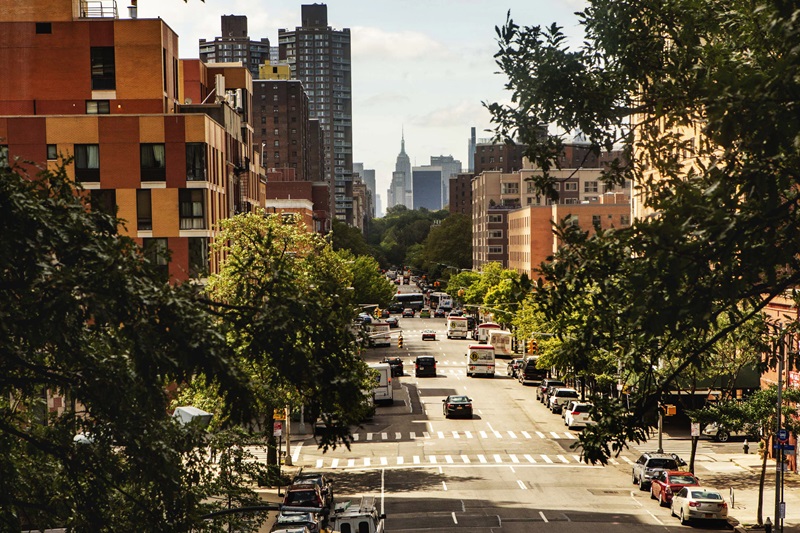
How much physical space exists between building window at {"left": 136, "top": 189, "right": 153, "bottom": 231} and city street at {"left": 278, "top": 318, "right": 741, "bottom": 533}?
14.8 meters

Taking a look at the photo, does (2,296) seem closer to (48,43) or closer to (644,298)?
(644,298)

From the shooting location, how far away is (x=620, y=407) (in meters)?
18.2

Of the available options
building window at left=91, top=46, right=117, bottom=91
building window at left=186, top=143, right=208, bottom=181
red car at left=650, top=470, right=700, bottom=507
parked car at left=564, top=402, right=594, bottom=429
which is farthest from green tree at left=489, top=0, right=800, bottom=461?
building window at left=91, top=46, right=117, bottom=91

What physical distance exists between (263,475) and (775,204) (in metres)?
18.0

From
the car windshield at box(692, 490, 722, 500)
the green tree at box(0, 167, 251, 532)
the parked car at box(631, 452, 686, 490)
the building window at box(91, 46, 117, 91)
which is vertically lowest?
the parked car at box(631, 452, 686, 490)

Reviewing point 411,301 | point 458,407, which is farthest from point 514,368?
point 411,301

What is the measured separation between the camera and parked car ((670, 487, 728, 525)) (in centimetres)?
3844

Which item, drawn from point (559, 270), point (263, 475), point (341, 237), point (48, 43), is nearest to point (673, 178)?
point (559, 270)

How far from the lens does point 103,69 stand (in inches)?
2562

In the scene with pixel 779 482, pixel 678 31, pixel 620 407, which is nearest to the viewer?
pixel 620 407

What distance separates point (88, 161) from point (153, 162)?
344 cm

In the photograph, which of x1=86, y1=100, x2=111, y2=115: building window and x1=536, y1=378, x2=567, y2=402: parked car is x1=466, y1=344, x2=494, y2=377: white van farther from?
x1=86, y1=100, x2=111, y2=115: building window

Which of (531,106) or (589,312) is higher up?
(531,106)

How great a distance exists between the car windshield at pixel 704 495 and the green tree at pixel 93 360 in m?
24.7
